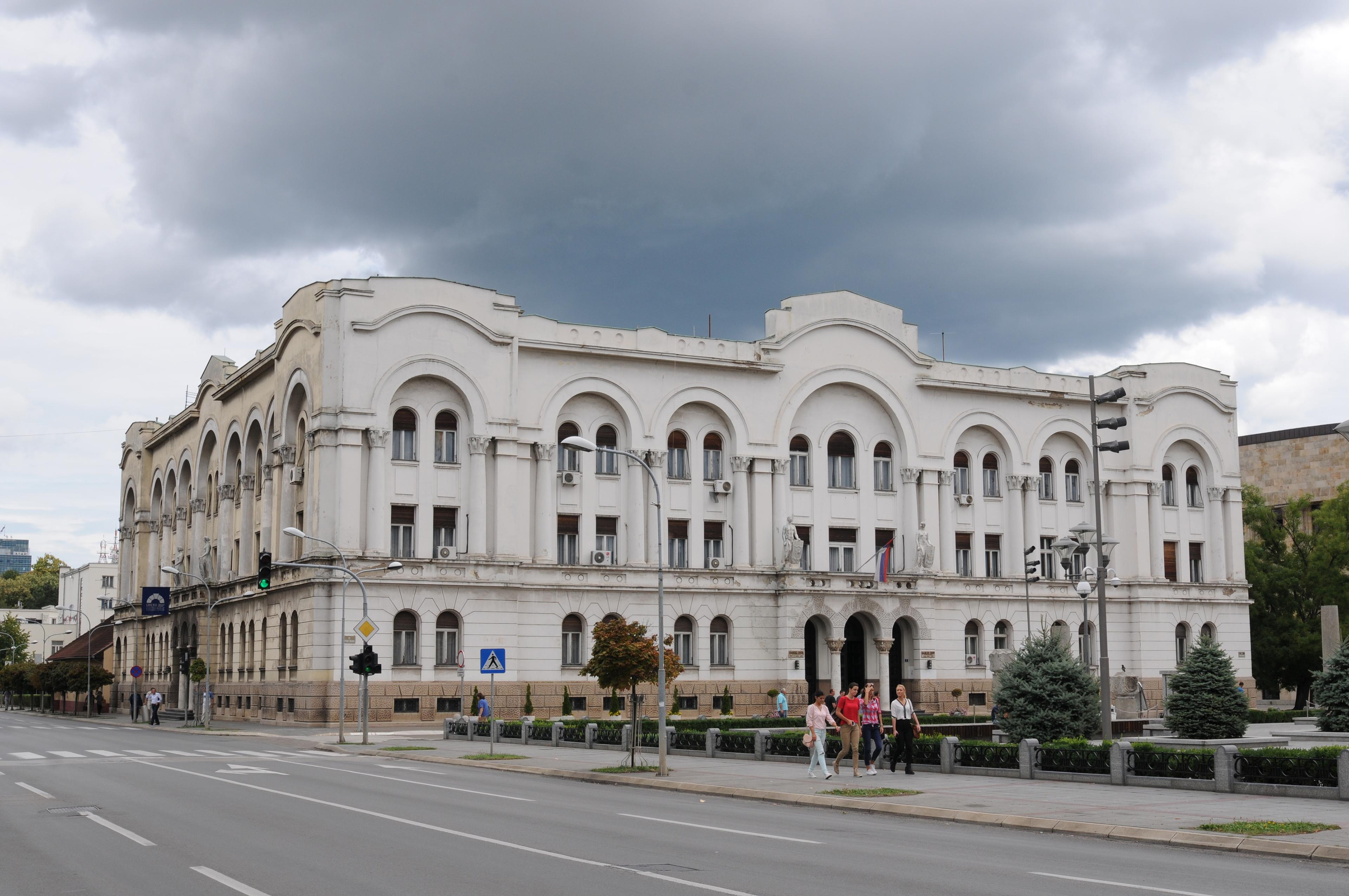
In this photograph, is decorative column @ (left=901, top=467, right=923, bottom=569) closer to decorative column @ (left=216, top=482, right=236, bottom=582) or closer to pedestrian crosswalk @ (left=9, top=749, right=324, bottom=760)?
pedestrian crosswalk @ (left=9, top=749, right=324, bottom=760)

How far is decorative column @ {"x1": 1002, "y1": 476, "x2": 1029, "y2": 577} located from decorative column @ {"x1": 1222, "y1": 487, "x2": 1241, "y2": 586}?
1175 centimetres

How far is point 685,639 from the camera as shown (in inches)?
2192

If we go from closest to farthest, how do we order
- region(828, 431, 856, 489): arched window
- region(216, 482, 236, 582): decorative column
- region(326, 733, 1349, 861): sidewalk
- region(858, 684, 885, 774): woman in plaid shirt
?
region(326, 733, 1349, 861): sidewalk
region(858, 684, 885, 774): woman in plaid shirt
region(828, 431, 856, 489): arched window
region(216, 482, 236, 582): decorative column

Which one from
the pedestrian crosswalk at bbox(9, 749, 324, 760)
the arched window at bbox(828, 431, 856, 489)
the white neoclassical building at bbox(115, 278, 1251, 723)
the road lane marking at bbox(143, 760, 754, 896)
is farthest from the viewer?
the arched window at bbox(828, 431, 856, 489)

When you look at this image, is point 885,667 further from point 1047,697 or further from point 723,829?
point 723,829

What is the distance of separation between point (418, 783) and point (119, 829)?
9.22 metres

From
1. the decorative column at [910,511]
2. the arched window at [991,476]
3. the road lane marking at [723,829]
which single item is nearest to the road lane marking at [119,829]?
the road lane marking at [723,829]

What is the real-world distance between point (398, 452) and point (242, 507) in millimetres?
13042

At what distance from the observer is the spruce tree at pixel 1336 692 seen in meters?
30.0

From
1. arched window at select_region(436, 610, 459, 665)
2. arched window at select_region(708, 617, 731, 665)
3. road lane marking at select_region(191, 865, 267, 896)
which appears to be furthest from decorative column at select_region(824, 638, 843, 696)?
road lane marking at select_region(191, 865, 267, 896)

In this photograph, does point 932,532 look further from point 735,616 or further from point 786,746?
point 786,746

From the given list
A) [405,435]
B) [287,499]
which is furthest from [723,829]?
[287,499]

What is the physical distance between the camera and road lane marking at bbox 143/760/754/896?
12469 millimetres

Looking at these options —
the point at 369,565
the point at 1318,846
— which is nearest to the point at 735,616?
the point at 369,565
